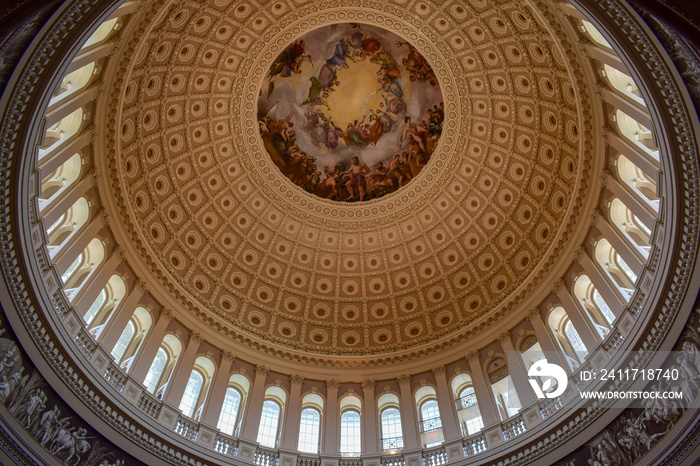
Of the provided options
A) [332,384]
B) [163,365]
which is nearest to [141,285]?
[163,365]

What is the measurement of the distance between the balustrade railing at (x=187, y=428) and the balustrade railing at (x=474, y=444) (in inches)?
382

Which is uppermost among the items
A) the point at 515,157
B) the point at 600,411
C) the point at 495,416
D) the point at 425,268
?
the point at 515,157

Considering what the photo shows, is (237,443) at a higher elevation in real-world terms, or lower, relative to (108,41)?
lower

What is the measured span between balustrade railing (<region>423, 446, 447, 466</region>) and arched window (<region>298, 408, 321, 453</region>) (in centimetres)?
449

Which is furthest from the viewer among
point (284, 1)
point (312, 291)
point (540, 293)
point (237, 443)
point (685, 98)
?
point (312, 291)

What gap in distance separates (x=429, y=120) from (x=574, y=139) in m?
9.75

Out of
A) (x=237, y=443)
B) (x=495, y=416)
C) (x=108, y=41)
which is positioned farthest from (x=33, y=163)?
(x=495, y=416)

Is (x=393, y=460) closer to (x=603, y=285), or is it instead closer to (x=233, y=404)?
(x=233, y=404)

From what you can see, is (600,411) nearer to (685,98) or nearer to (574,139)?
(685,98)

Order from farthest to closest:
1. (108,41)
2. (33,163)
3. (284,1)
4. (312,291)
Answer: (312,291) → (284,1) → (108,41) → (33,163)

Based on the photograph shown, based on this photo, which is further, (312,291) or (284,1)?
(312,291)

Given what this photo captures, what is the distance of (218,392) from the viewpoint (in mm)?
22344

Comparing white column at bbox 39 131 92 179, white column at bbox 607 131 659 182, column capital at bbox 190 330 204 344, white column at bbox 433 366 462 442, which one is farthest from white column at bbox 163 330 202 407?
white column at bbox 607 131 659 182

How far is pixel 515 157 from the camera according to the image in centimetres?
2736
